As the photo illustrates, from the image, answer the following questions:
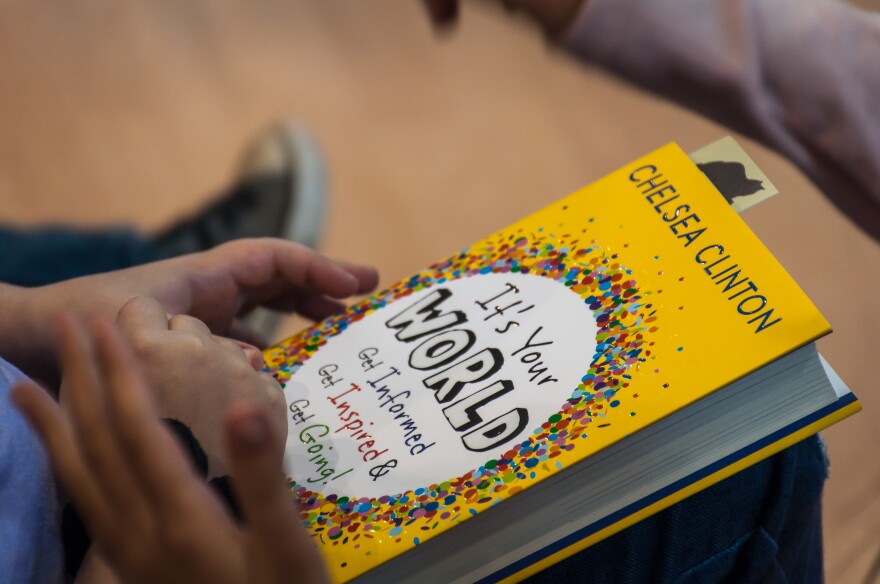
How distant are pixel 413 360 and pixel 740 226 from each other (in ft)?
0.63

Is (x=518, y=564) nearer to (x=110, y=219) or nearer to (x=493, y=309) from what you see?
(x=493, y=309)

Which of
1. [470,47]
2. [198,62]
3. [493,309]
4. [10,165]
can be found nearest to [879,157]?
[493,309]

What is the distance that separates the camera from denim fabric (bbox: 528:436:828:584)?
49 cm

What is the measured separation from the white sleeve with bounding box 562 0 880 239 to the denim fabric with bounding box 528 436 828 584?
0.20 meters

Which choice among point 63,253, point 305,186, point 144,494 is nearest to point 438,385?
point 144,494

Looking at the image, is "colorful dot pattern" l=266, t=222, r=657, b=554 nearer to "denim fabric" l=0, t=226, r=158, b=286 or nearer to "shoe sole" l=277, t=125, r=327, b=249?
"denim fabric" l=0, t=226, r=158, b=286

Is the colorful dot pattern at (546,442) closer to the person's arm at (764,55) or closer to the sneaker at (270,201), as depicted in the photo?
the person's arm at (764,55)

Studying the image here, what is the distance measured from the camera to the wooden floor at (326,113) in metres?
1.10

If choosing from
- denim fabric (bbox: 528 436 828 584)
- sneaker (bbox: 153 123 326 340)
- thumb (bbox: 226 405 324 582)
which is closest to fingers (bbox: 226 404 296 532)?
thumb (bbox: 226 405 324 582)

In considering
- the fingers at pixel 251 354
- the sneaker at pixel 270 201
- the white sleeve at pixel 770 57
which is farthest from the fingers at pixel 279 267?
the sneaker at pixel 270 201

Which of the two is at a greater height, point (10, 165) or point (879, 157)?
point (10, 165)

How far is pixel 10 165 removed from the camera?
4.08ft

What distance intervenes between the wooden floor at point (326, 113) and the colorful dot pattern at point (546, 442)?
465 millimetres

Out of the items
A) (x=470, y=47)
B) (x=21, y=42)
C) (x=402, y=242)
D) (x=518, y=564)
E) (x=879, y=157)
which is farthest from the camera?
(x=21, y=42)
